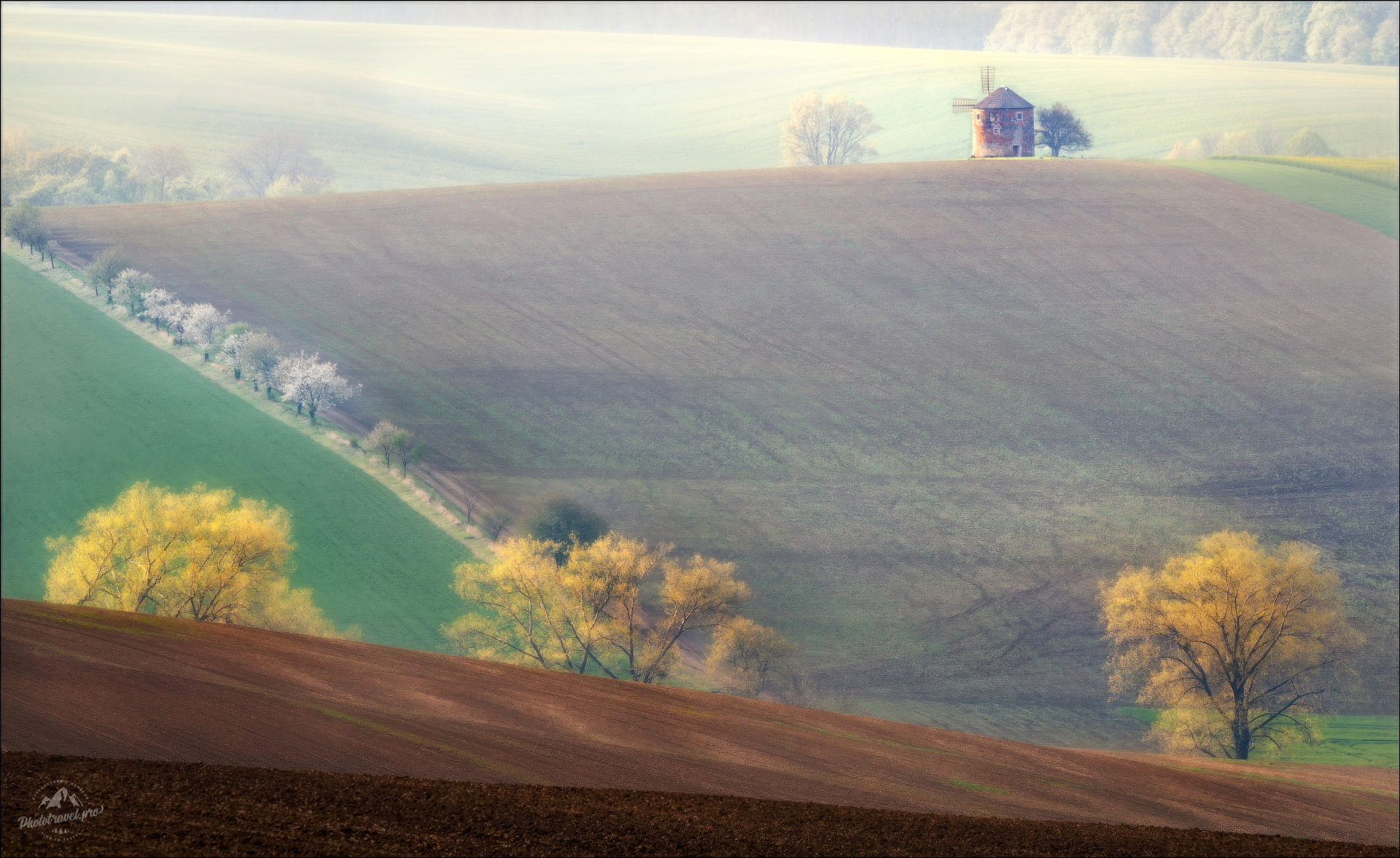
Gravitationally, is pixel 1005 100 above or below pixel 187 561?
above

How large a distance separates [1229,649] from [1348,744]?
150 cm

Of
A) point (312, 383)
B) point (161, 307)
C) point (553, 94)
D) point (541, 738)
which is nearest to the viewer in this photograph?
point (541, 738)

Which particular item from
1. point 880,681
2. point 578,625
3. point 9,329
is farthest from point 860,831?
point 9,329

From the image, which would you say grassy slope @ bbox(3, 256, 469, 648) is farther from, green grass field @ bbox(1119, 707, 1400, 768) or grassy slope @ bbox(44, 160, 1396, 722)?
green grass field @ bbox(1119, 707, 1400, 768)

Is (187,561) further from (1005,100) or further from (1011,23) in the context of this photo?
(1011,23)

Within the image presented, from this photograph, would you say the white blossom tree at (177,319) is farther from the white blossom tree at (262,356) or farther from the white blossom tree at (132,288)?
the white blossom tree at (262,356)

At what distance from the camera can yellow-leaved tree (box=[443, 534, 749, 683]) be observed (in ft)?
30.5

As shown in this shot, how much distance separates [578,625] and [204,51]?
9.29 meters

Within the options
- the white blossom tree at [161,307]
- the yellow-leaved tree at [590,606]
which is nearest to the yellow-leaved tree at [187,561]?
the yellow-leaved tree at [590,606]

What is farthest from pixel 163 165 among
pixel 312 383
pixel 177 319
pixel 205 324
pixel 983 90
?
pixel 983 90

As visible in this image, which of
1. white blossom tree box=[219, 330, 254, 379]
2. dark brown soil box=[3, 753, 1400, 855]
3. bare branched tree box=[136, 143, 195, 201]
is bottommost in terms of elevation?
dark brown soil box=[3, 753, 1400, 855]

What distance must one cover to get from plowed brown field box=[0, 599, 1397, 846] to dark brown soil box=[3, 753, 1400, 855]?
2.80ft

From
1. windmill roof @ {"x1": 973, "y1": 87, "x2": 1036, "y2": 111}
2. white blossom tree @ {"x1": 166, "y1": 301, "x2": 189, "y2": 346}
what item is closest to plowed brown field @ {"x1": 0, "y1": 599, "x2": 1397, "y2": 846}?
white blossom tree @ {"x1": 166, "y1": 301, "x2": 189, "y2": 346}

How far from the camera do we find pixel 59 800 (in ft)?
17.4
